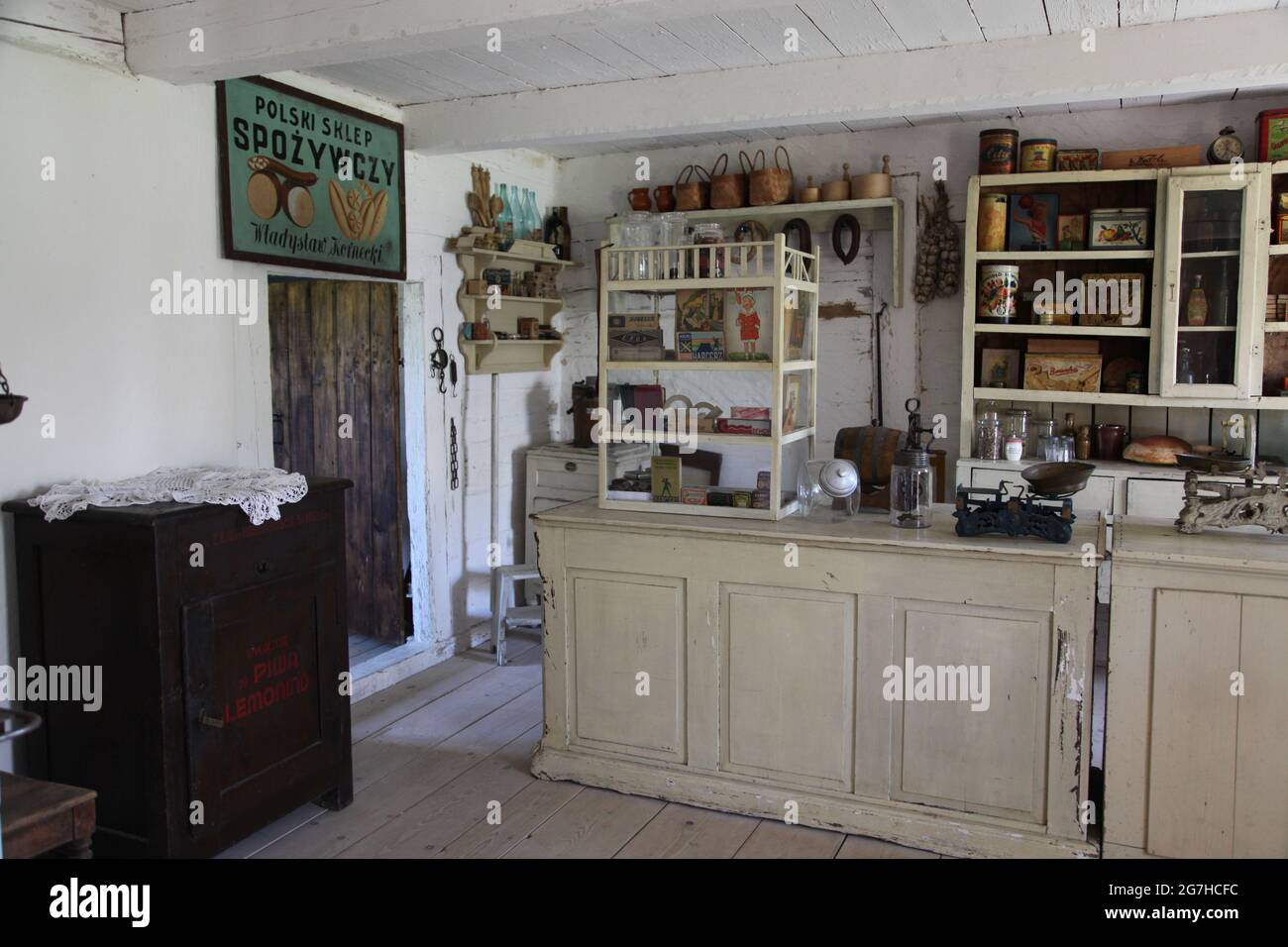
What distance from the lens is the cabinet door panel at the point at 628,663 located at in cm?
330

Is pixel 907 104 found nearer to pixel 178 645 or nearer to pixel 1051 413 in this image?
pixel 1051 413

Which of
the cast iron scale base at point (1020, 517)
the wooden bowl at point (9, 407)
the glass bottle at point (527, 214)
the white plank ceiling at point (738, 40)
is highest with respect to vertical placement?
the white plank ceiling at point (738, 40)

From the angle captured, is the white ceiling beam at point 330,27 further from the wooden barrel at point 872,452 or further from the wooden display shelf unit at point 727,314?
the wooden barrel at point 872,452

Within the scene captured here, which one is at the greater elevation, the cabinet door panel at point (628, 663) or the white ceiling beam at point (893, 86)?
the white ceiling beam at point (893, 86)

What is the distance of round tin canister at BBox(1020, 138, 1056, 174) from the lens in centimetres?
469

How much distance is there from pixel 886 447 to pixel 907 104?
1.55 metres

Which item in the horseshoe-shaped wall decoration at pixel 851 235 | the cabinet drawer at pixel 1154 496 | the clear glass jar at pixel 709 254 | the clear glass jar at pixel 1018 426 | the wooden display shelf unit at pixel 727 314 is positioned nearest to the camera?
the wooden display shelf unit at pixel 727 314

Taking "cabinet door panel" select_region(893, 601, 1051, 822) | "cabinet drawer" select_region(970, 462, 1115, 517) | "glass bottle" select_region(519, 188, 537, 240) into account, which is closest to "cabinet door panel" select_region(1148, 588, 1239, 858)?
"cabinet door panel" select_region(893, 601, 1051, 822)

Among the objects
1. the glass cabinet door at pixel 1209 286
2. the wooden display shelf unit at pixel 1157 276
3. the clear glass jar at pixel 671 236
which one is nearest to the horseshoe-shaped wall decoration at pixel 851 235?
the wooden display shelf unit at pixel 1157 276

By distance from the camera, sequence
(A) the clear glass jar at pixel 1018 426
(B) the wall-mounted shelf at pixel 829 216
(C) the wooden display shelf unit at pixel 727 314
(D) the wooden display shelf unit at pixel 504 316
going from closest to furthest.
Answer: (C) the wooden display shelf unit at pixel 727 314, (A) the clear glass jar at pixel 1018 426, (D) the wooden display shelf unit at pixel 504 316, (B) the wall-mounted shelf at pixel 829 216

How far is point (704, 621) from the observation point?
3244mm

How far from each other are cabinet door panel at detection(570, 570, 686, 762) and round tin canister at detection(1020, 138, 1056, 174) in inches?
111

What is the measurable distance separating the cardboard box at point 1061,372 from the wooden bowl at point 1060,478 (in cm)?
182
